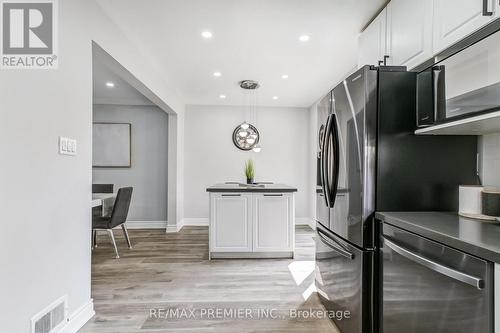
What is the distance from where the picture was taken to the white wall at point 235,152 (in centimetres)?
569

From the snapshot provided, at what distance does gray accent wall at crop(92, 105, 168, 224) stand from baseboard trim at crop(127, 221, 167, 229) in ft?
0.14

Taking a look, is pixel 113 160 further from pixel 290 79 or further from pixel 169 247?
pixel 290 79

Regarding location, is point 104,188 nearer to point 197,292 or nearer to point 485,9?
point 197,292

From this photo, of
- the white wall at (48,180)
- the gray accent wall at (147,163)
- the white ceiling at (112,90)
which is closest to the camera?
the white wall at (48,180)

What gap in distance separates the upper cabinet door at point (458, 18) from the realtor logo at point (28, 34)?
235 cm

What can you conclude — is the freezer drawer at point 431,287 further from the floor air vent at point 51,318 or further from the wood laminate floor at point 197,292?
the floor air vent at point 51,318

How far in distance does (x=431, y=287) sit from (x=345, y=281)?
2.34 feet

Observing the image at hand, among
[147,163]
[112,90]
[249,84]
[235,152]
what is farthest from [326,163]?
[147,163]

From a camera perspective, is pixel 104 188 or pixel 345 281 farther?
pixel 104 188

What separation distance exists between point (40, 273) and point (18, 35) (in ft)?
4.53

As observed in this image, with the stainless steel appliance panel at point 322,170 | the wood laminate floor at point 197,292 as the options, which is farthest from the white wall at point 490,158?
the wood laminate floor at point 197,292

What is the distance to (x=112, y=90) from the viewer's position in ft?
15.1

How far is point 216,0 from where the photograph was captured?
2150 millimetres

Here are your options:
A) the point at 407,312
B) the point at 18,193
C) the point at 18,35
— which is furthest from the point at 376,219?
the point at 18,35
